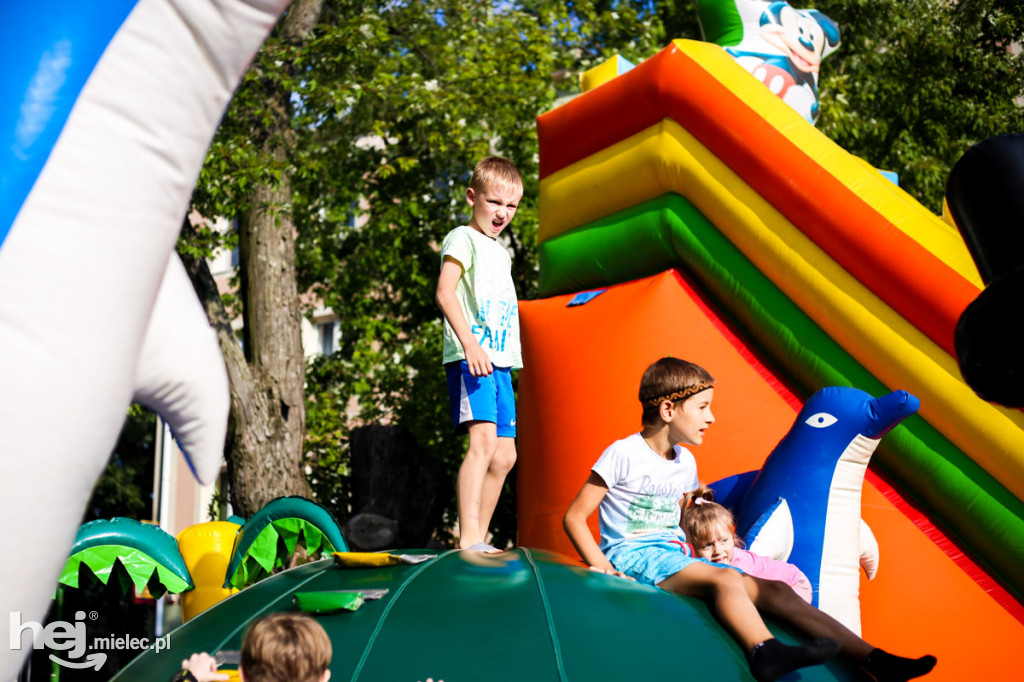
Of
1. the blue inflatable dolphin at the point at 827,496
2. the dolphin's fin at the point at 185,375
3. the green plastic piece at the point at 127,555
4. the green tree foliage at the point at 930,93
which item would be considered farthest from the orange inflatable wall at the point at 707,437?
the green tree foliage at the point at 930,93

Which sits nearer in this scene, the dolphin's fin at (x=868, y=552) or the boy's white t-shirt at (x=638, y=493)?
the boy's white t-shirt at (x=638, y=493)

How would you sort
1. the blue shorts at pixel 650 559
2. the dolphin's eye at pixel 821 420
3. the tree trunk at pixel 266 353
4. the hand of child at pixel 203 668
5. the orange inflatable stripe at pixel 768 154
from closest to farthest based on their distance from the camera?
1. the hand of child at pixel 203 668
2. the blue shorts at pixel 650 559
3. the dolphin's eye at pixel 821 420
4. the orange inflatable stripe at pixel 768 154
5. the tree trunk at pixel 266 353

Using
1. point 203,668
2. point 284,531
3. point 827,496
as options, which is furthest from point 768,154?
point 203,668

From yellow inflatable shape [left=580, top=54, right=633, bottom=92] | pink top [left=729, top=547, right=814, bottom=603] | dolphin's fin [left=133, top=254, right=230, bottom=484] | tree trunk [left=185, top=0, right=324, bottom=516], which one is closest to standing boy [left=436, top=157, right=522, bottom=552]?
pink top [left=729, top=547, right=814, bottom=603]

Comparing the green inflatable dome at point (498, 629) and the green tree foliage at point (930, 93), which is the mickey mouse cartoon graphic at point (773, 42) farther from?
the green inflatable dome at point (498, 629)

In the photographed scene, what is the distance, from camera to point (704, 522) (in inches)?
108

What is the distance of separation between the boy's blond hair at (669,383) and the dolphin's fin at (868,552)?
0.70 metres

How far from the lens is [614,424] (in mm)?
3777

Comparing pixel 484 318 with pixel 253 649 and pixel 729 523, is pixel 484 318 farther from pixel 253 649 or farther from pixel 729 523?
pixel 253 649

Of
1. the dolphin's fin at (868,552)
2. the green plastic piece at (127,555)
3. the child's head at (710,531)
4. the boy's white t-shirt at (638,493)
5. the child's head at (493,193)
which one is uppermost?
the child's head at (493,193)

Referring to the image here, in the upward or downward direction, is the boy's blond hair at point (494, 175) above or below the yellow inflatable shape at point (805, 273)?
above

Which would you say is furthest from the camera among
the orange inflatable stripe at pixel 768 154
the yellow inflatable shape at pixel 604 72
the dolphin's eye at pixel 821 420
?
the yellow inflatable shape at pixel 604 72

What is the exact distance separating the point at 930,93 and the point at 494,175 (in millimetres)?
7496

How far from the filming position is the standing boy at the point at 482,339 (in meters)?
3.16
